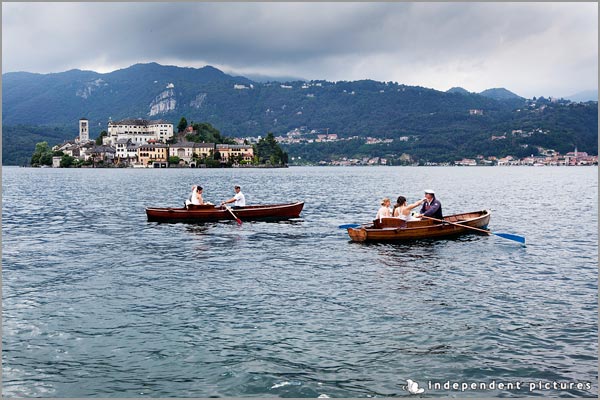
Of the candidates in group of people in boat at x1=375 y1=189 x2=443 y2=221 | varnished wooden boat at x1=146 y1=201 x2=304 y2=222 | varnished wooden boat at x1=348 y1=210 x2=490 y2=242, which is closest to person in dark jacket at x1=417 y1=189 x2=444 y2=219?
group of people in boat at x1=375 y1=189 x2=443 y2=221

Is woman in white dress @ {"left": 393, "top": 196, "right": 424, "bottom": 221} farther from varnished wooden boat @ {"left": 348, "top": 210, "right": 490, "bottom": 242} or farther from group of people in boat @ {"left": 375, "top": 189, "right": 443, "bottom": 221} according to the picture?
varnished wooden boat @ {"left": 348, "top": 210, "right": 490, "bottom": 242}

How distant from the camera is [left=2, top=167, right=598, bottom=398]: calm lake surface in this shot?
10273mm

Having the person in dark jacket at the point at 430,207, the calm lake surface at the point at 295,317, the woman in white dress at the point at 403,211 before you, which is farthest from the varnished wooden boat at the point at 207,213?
the person in dark jacket at the point at 430,207

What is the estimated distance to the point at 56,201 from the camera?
5384 centimetres

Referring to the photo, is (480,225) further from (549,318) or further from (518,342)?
(518,342)

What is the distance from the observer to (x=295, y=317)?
13.8 meters

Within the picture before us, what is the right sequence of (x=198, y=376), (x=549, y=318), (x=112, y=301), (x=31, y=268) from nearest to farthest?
(x=198, y=376), (x=549, y=318), (x=112, y=301), (x=31, y=268)

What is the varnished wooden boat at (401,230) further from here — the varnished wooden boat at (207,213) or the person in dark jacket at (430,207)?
the varnished wooden boat at (207,213)

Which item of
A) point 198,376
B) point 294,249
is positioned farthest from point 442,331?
point 294,249

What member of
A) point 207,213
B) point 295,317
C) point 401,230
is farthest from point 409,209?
point 207,213

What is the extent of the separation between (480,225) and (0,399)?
23.7 metres

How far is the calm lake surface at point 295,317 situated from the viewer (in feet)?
33.7

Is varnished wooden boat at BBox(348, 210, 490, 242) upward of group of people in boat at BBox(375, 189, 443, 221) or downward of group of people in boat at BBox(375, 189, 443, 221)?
downward

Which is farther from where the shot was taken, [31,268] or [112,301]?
[31,268]
